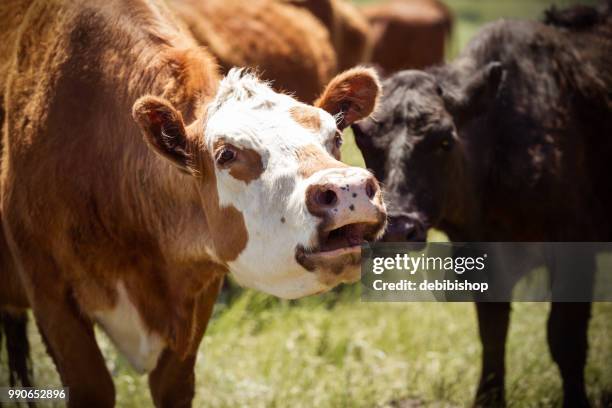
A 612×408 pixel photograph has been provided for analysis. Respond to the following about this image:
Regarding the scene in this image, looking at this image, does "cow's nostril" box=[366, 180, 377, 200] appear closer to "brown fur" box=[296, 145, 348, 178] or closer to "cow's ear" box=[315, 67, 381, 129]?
"brown fur" box=[296, 145, 348, 178]

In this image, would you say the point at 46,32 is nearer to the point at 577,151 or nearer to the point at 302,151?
the point at 302,151

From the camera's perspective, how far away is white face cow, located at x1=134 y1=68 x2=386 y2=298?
10.1 feet

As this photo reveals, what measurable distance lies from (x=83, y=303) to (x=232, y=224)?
3.02ft

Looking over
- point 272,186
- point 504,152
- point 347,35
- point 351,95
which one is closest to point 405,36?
point 347,35

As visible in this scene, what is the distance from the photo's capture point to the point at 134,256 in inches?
154

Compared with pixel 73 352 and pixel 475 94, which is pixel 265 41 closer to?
pixel 475 94

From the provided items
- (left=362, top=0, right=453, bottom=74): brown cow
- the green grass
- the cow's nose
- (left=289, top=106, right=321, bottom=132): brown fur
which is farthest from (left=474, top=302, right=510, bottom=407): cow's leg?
Answer: (left=362, top=0, right=453, bottom=74): brown cow

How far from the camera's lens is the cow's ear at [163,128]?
335 centimetres

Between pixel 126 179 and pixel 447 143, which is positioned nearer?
pixel 126 179

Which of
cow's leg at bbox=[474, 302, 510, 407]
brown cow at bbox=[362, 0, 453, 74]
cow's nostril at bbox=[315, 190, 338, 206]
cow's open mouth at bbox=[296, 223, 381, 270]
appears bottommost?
brown cow at bbox=[362, 0, 453, 74]

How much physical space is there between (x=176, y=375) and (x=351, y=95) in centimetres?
151

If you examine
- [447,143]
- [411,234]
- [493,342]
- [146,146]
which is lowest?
[493,342]

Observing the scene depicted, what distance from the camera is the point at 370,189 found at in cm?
309

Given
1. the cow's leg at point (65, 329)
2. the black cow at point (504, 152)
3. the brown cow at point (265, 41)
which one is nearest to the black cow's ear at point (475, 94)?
the black cow at point (504, 152)
